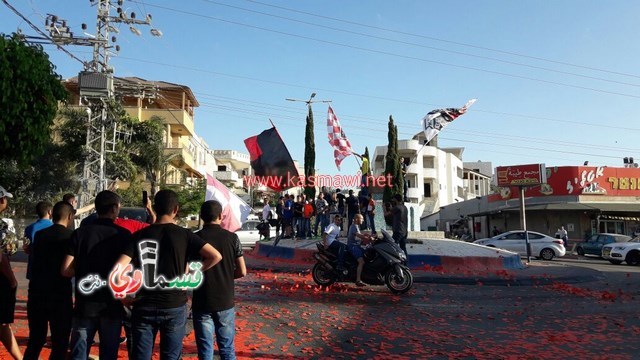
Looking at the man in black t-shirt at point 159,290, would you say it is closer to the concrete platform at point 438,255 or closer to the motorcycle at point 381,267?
the motorcycle at point 381,267

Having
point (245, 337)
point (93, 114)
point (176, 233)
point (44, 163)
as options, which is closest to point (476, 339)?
point (245, 337)

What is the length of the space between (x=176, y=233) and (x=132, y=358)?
933mm

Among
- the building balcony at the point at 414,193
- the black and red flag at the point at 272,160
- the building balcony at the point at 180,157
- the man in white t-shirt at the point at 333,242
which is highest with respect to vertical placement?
the building balcony at the point at 180,157

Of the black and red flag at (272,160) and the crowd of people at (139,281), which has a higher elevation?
the black and red flag at (272,160)

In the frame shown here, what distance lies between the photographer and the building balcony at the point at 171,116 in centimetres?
4031

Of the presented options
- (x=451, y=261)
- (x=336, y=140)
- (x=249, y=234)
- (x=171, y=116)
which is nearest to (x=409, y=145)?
(x=171, y=116)

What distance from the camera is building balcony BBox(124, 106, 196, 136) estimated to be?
1587 inches

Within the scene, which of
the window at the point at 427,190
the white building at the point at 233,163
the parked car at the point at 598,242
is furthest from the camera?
the white building at the point at 233,163

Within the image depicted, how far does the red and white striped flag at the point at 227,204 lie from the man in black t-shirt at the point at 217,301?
9.31 feet

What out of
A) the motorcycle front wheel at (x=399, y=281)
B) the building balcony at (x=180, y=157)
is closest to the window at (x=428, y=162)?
the building balcony at (x=180, y=157)

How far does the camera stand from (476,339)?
22.7 ft

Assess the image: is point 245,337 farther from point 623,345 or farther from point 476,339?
point 623,345

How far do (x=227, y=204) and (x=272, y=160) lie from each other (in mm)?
10800

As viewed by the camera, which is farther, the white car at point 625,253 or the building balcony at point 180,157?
the building balcony at point 180,157
